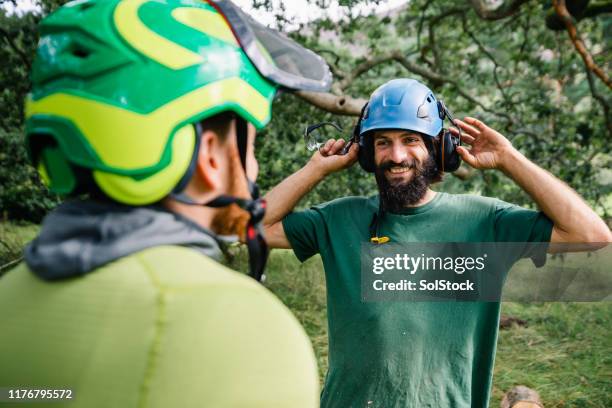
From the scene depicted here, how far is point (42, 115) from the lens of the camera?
43.4 inches

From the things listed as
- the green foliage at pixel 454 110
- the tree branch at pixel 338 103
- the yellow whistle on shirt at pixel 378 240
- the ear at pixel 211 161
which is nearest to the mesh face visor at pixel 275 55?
the ear at pixel 211 161

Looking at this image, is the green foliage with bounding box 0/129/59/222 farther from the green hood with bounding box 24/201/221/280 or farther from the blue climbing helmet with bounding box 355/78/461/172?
the green hood with bounding box 24/201/221/280

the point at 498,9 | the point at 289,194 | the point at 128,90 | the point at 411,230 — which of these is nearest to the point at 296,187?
the point at 289,194

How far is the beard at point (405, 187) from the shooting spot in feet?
9.48

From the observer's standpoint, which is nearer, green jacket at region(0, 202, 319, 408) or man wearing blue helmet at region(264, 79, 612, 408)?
green jacket at region(0, 202, 319, 408)

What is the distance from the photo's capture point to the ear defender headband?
3.00 meters

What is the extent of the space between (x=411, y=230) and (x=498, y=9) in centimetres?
583

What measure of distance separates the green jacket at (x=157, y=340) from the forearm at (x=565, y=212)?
2.04 metres

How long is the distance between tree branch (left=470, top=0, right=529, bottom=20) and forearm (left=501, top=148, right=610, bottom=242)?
5325mm

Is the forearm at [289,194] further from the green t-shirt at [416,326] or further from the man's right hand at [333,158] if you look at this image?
the green t-shirt at [416,326]

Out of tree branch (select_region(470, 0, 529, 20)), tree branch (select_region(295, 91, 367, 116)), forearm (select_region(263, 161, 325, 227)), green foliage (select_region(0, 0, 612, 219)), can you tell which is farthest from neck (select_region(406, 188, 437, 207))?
tree branch (select_region(470, 0, 529, 20))

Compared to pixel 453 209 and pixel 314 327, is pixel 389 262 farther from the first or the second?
pixel 314 327

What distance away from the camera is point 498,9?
25.3ft

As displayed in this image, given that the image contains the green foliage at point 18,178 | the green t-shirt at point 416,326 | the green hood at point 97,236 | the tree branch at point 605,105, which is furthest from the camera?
the tree branch at point 605,105
